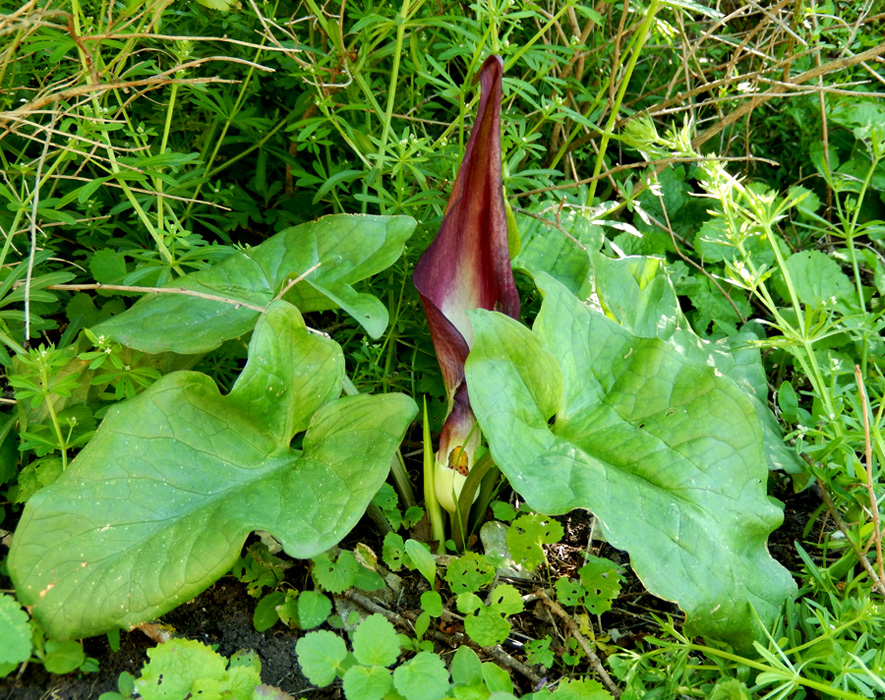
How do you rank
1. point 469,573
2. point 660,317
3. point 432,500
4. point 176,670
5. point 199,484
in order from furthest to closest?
point 660,317 → point 432,500 → point 469,573 → point 199,484 → point 176,670

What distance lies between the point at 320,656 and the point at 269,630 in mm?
184

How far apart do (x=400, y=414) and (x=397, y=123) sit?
0.79 metres

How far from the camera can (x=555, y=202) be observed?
4.83 ft

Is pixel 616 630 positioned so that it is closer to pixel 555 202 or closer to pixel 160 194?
pixel 555 202

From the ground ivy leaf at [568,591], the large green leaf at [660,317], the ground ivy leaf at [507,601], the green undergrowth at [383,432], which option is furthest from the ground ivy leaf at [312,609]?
the large green leaf at [660,317]

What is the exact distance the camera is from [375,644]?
889 millimetres

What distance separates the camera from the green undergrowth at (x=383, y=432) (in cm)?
89

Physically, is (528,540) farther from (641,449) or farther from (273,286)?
(273,286)

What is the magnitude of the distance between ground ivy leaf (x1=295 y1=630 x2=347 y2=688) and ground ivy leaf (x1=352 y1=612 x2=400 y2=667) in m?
0.02

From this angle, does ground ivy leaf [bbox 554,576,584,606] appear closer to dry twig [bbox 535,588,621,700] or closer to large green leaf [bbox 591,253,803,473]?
dry twig [bbox 535,588,621,700]

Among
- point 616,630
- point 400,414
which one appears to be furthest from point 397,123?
point 616,630

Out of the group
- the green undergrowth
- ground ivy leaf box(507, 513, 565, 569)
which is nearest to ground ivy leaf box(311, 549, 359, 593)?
the green undergrowth

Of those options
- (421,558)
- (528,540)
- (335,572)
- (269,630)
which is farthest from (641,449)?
(269,630)

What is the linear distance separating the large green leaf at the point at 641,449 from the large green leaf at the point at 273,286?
208 mm
